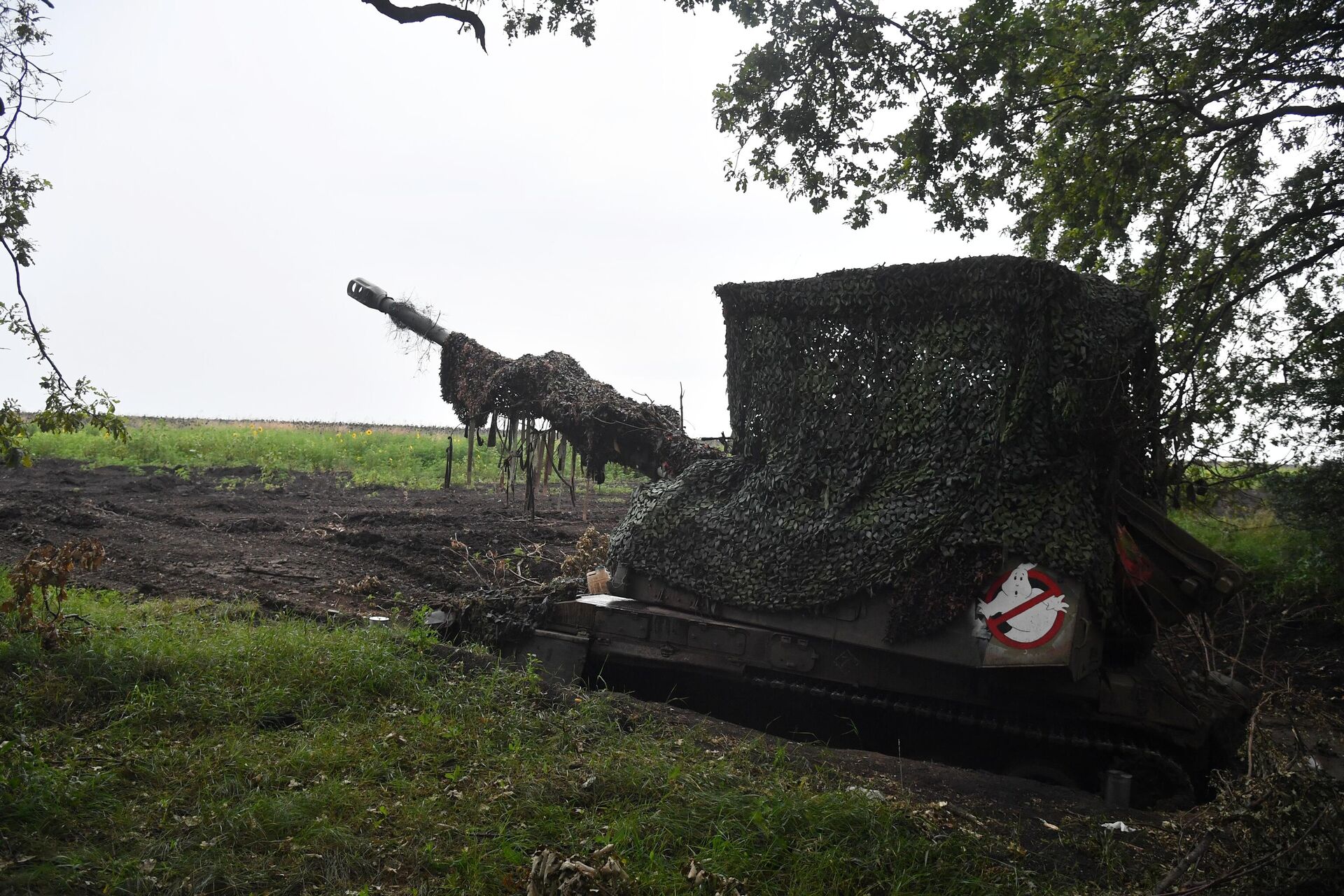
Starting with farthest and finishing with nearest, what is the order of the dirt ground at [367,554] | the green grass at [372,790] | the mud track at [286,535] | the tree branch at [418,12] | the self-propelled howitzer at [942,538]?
the mud track at [286,535], the tree branch at [418,12], the self-propelled howitzer at [942,538], the dirt ground at [367,554], the green grass at [372,790]

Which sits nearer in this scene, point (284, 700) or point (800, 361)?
point (284, 700)

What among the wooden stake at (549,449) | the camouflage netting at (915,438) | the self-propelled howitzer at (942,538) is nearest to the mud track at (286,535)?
the wooden stake at (549,449)

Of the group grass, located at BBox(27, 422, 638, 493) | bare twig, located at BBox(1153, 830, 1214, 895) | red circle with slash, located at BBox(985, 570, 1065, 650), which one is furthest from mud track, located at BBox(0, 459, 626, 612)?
bare twig, located at BBox(1153, 830, 1214, 895)

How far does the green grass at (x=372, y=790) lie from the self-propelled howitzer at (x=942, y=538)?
143 cm

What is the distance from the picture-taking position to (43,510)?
13805mm

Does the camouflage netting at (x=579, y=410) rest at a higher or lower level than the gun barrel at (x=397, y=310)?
lower

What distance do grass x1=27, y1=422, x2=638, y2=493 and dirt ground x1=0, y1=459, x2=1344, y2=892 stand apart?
2.54 m

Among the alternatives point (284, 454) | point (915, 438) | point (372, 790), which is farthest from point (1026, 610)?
point (284, 454)

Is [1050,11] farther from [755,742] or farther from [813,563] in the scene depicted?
[755,742]

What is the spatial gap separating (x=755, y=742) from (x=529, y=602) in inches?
130

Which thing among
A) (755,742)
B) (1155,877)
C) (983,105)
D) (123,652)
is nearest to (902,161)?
(983,105)

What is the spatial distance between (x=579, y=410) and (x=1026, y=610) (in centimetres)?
546

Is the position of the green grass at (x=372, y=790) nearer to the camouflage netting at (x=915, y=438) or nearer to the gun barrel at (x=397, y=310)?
the camouflage netting at (x=915, y=438)

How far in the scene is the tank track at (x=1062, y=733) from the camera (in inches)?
264
